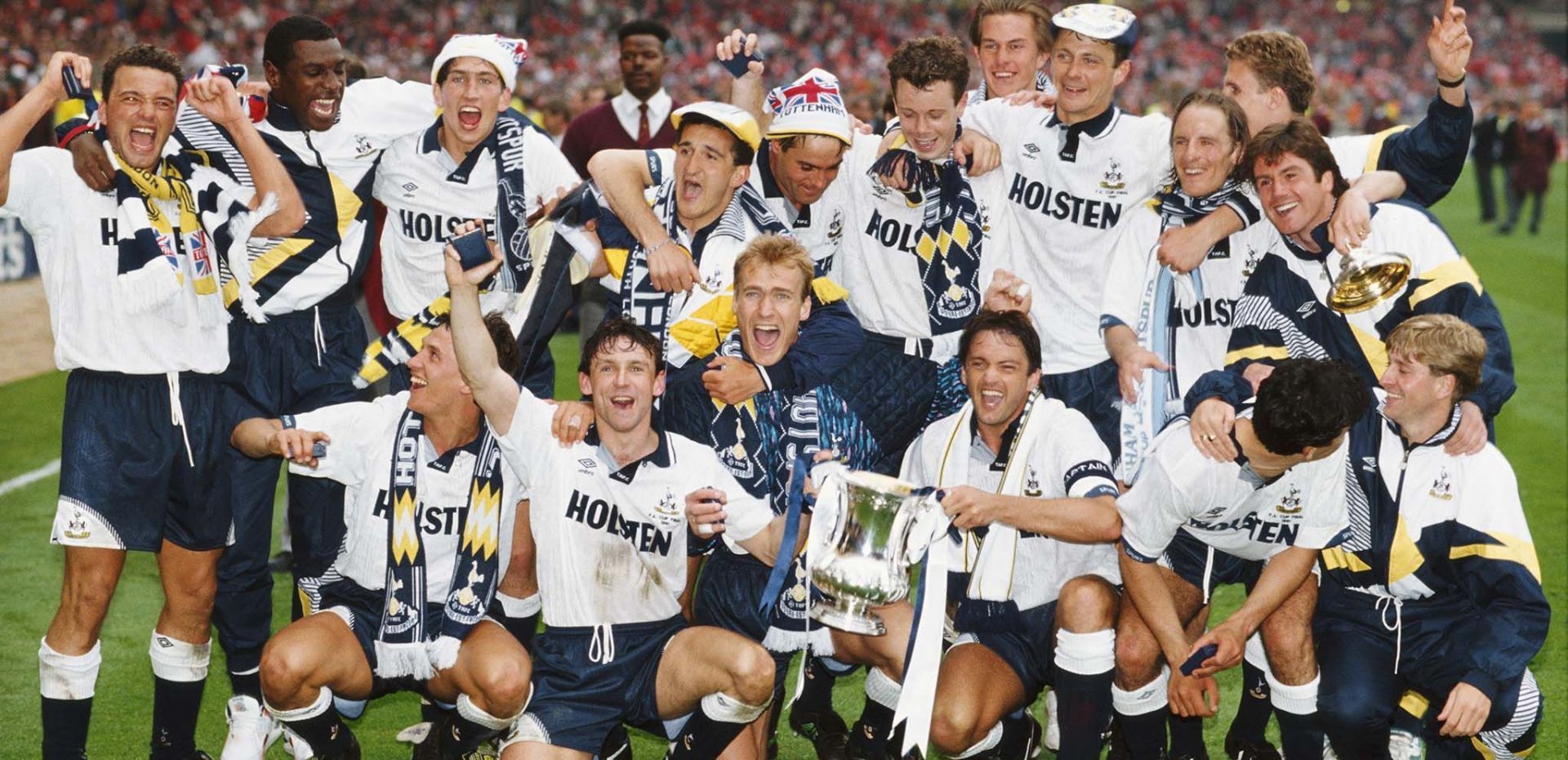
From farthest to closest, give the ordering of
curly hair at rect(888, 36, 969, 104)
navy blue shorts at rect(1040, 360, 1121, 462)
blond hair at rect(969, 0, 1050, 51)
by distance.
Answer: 1. blond hair at rect(969, 0, 1050, 51)
2. navy blue shorts at rect(1040, 360, 1121, 462)
3. curly hair at rect(888, 36, 969, 104)

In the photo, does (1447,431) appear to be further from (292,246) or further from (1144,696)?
(292,246)

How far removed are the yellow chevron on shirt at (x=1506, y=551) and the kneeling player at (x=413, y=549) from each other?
296 centimetres

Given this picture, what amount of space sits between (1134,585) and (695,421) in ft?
4.91

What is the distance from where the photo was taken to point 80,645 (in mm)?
4938

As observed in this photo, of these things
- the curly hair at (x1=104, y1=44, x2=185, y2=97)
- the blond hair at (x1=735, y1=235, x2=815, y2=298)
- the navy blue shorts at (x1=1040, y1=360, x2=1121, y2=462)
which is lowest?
the navy blue shorts at (x1=1040, y1=360, x2=1121, y2=462)

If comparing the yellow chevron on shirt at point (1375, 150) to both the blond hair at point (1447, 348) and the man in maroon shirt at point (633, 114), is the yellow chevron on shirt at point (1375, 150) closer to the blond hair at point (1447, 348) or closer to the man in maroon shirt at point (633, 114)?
the blond hair at point (1447, 348)

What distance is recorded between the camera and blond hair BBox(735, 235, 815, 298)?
16.6 feet

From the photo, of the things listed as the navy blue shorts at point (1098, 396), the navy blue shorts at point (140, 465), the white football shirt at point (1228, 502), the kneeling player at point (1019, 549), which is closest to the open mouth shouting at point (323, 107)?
the navy blue shorts at point (140, 465)

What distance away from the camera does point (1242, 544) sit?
5.10 meters

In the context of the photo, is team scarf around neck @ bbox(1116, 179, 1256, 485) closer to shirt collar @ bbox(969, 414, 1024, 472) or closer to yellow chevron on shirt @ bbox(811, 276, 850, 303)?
shirt collar @ bbox(969, 414, 1024, 472)

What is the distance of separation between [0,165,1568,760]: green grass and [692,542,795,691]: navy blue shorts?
815 mm

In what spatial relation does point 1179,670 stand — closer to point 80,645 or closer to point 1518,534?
point 1518,534

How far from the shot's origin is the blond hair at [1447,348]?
15.7ft

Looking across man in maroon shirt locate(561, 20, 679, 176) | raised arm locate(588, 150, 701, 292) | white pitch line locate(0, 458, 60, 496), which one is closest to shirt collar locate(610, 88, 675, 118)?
man in maroon shirt locate(561, 20, 679, 176)
